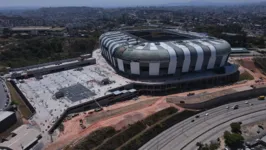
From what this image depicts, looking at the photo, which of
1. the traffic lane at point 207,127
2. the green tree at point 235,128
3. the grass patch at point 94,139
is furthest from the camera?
the green tree at point 235,128

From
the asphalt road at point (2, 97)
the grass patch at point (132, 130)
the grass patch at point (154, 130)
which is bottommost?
the grass patch at point (154, 130)

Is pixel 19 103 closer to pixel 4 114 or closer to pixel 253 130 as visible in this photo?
pixel 4 114

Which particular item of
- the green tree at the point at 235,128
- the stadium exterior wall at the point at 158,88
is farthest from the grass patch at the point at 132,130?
the green tree at the point at 235,128

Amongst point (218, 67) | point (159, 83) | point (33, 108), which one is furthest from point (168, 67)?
point (33, 108)

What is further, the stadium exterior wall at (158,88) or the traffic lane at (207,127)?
the stadium exterior wall at (158,88)

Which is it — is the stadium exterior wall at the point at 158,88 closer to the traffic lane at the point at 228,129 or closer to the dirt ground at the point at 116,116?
the dirt ground at the point at 116,116

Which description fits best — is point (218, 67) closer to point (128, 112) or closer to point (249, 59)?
point (249, 59)
